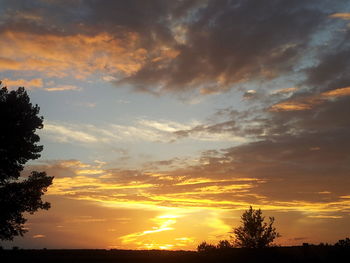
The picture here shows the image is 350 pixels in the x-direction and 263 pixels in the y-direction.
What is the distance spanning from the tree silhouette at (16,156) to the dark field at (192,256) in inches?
323

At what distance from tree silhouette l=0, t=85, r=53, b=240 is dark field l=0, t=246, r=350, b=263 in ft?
26.9

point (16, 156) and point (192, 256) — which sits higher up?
point (16, 156)

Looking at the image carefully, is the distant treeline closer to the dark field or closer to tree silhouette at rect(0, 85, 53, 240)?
the dark field

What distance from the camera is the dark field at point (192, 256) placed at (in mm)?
19297

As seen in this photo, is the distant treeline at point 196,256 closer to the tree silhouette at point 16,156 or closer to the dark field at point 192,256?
the dark field at point 192,256

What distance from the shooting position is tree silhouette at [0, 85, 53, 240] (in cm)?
2881

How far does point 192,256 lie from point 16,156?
17571mm

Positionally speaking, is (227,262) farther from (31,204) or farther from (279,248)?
(31,204)

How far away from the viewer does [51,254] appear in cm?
2053

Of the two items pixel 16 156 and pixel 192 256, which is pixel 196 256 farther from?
pixel 16 156

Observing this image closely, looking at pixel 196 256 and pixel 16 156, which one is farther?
pixel 16 156

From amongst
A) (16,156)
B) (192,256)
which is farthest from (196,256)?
(16,156)

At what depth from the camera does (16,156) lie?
1163 inches

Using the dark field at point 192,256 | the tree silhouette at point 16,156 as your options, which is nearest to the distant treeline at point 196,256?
the dark field at point 192,256
